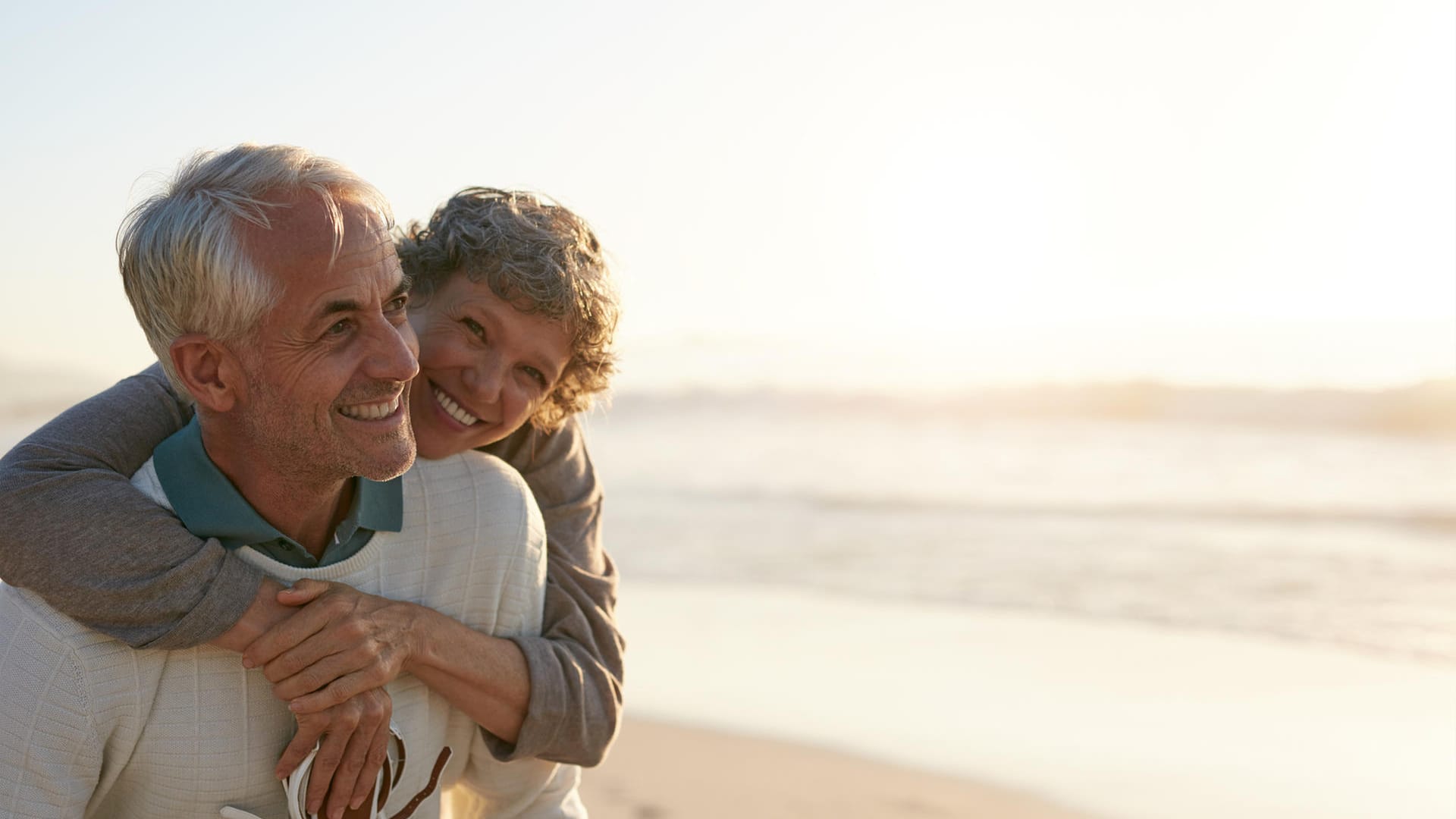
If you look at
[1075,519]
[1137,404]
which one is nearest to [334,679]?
[1075,519]


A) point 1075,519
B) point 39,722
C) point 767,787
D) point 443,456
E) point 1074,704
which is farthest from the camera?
point 1075,519

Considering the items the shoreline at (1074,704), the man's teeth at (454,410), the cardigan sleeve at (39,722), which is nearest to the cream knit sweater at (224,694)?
the cardigan sleeve at (39,722)

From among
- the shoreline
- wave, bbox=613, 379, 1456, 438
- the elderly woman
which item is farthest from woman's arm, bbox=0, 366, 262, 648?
wave, bbox=613, 379, 1456, 438

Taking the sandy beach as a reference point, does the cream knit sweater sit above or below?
above

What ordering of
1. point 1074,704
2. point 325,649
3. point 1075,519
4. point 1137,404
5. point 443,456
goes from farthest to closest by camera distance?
point 1137,404
point 1075,519
point 1074,704
point 443,456
point 325,649

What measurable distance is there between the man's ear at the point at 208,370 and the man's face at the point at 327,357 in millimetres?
22

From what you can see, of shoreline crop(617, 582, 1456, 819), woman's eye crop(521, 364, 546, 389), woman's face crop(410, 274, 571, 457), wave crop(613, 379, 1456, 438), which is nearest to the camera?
woman's face crop(410, 274, 571, 457)

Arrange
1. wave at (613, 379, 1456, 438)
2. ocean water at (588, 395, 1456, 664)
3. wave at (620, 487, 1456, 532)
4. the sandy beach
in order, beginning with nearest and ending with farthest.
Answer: the sandy beach
ocean water at (588, 395, 1456, 664)
wave at (620, 487, 1456, 532)
wave at (613, 379, 1456, 438)

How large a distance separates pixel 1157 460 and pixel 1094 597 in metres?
7.96

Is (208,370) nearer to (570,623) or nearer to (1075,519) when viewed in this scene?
(570,623)

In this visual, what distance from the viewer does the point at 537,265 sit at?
7.77ft

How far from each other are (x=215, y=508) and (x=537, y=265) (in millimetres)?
765

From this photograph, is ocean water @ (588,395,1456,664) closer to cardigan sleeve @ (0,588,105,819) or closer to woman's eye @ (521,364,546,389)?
woman's eye @ (521,364,546,389)

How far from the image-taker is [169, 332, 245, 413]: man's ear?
5.88 ft
